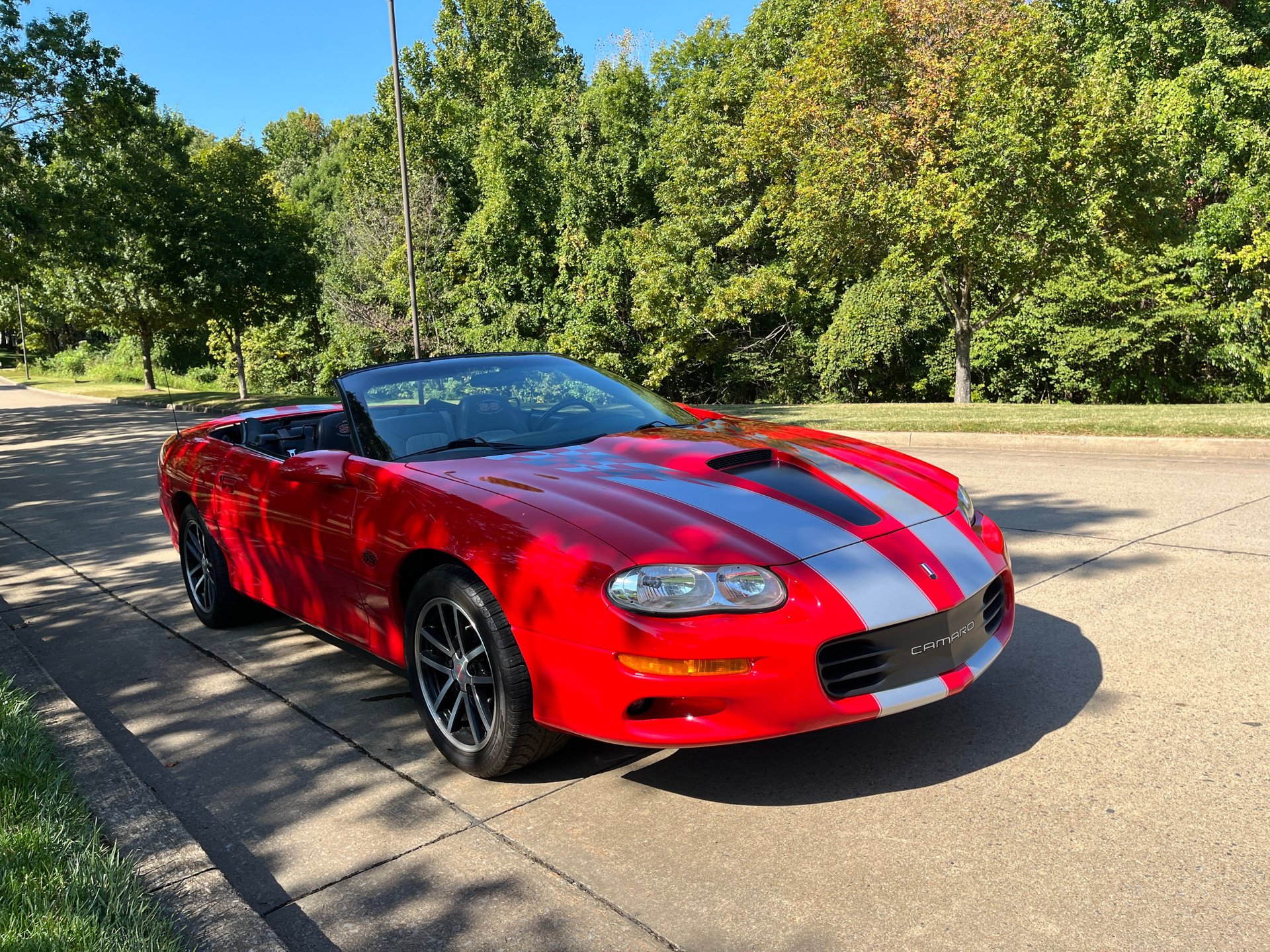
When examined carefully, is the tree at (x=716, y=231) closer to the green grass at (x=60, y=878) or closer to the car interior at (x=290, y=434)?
the car interior at (x=290, y=434)

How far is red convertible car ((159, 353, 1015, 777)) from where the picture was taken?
2891 mm

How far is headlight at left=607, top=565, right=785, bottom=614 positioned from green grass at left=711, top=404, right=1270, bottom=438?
928 cm

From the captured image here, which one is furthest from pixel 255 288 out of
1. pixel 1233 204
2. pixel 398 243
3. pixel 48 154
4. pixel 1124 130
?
pixel 1233 204

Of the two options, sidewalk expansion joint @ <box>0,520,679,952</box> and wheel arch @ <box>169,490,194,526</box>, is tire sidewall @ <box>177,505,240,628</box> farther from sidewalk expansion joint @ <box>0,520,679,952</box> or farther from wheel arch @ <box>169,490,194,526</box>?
sidewalk expansion joint @ <box>0,520,679,952</box>

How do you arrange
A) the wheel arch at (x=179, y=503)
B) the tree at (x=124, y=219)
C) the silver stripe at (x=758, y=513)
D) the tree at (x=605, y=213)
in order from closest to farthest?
1. the silver stripe at (x=758, y=513)
2. the wheel arch at (x=179, y=503)
3. the tree at (x=124, y=219)
4. the tree at (x=605, y=213)

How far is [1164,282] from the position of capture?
80.8 feet

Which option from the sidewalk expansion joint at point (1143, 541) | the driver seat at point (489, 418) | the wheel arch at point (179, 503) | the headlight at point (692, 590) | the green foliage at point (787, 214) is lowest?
the sidewalk expansion joint at point (1143, 541)

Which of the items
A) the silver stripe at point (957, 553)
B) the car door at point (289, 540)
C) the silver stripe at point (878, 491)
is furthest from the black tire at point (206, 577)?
the silver stripe at point (957, 553)

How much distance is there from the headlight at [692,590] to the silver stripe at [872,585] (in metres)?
0.20

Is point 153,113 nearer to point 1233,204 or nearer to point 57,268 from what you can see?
point 57,268

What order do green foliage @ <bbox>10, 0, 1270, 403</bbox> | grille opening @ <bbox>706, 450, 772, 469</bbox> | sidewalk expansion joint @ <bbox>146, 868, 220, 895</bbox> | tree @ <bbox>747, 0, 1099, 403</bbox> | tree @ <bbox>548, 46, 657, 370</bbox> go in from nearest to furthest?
sidewalk expansion joint @ <bbox>146, 868, 220, 895</bbox>
grille opening @ <bbox>706, 450, 772, 469</bbox>
tree @ <bbox>747, 0, 1099, 403</bbox>
green foliage @ <bbox>10, 0, 1270, 403</bbox>
tree @ <bbox>548, 46, 657, 370</bbox>

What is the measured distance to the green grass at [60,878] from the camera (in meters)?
2.31

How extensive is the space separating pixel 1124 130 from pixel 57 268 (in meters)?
34.0

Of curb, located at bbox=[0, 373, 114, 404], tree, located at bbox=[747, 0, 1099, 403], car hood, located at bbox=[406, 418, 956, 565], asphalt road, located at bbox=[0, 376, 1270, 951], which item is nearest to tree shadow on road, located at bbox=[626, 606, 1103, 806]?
asphalt road, located at bbox=[0, 376, 1270, 951]
